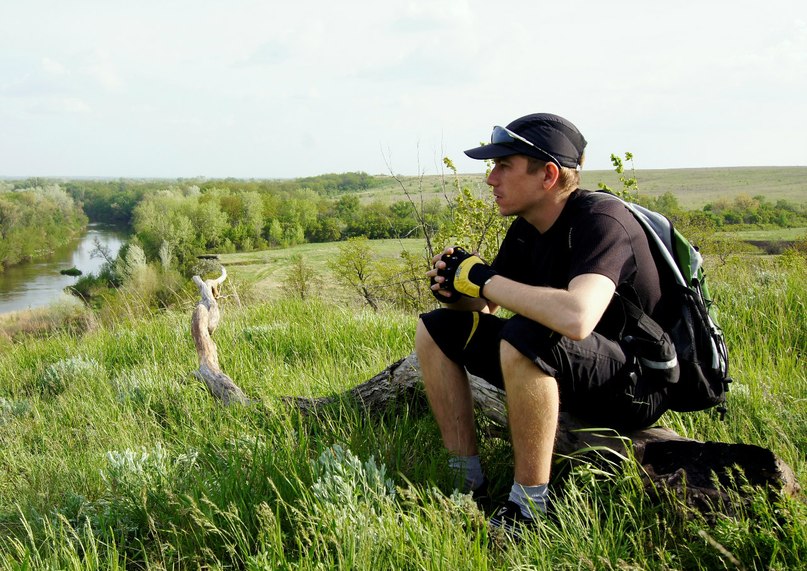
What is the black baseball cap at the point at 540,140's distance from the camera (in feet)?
8.52

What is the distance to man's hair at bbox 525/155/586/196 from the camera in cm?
263

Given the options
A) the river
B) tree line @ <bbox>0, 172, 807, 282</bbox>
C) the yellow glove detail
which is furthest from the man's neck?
the river

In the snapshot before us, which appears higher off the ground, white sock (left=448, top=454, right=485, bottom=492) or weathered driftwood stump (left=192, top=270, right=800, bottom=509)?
weathered driftwood stump (left=192, top=270, right=800, bottom=509)

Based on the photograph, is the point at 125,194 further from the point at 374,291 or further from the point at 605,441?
the point at 605,441

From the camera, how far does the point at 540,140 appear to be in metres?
2.61

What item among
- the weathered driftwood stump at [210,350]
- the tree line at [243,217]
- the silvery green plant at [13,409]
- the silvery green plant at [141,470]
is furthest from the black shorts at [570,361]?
the tree line at [243,217]

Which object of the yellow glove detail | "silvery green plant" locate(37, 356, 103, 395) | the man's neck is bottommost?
"silvery green plant" locate(37, 356, 103, 395)

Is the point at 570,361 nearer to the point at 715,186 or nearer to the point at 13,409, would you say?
the point at 13,409

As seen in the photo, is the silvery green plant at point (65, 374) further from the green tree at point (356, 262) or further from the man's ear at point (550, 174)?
the green tree at point (356, 262)

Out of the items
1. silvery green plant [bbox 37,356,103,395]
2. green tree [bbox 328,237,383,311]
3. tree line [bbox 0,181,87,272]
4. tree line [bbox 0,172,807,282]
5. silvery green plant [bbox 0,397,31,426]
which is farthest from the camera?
tree line [bbox 0,181,87,272]

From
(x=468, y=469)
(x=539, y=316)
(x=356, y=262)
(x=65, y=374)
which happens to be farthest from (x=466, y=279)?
(x=356, y=262)

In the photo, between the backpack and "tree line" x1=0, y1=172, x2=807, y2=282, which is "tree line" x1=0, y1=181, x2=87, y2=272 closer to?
"tree line" x1=0, y1=172, x2=807, y2=282

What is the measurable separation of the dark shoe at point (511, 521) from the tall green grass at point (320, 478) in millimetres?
51

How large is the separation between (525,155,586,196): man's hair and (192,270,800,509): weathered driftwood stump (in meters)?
0.98
